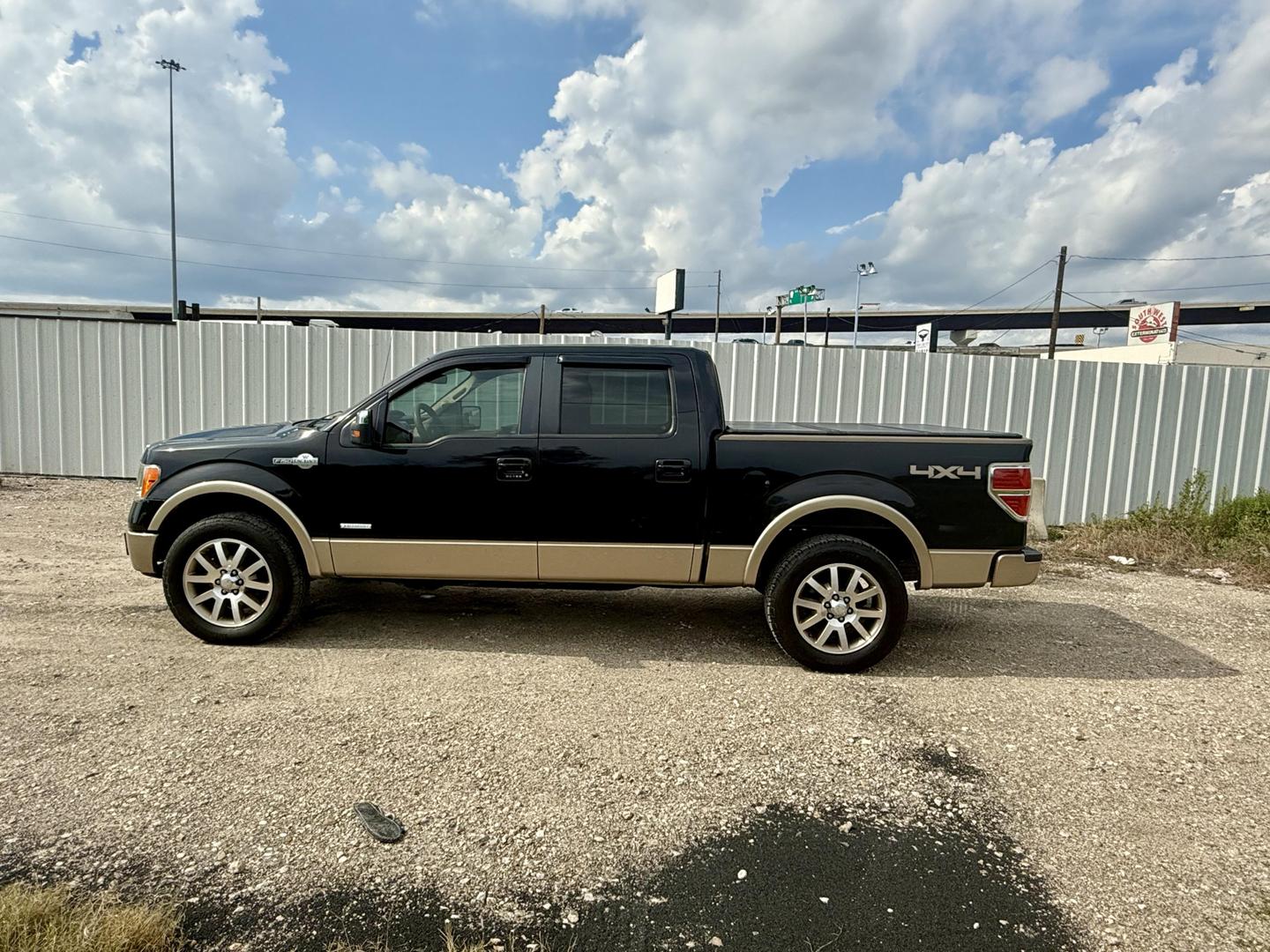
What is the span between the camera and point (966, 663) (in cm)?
473

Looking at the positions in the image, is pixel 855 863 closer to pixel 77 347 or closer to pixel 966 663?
pixel 966 663

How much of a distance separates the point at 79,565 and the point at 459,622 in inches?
148

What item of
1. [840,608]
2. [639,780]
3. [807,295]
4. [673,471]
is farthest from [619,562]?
[807,295]

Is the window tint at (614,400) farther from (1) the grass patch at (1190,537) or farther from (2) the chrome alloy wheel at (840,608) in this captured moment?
(1) the grass patch at (1190,537)

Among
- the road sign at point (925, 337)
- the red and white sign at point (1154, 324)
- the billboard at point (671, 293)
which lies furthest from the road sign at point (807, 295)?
the red and white sign at point (1154, 324)

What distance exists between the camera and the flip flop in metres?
2.70

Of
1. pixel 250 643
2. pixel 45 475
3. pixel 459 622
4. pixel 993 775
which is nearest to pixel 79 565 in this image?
pixel 250 643

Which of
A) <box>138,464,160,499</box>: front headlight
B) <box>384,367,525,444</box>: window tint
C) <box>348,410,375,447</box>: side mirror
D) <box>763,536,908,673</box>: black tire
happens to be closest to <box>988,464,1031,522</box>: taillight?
<box>763,536,908,673</box>: black tire

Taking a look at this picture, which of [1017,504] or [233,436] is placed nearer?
[1017,504]

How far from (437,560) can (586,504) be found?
3.34 ft

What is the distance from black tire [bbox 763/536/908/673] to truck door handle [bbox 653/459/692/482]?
81 centimetres

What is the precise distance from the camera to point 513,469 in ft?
14.9

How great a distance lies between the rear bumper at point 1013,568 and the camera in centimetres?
447

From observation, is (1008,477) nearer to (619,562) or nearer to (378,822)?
(619,562)
